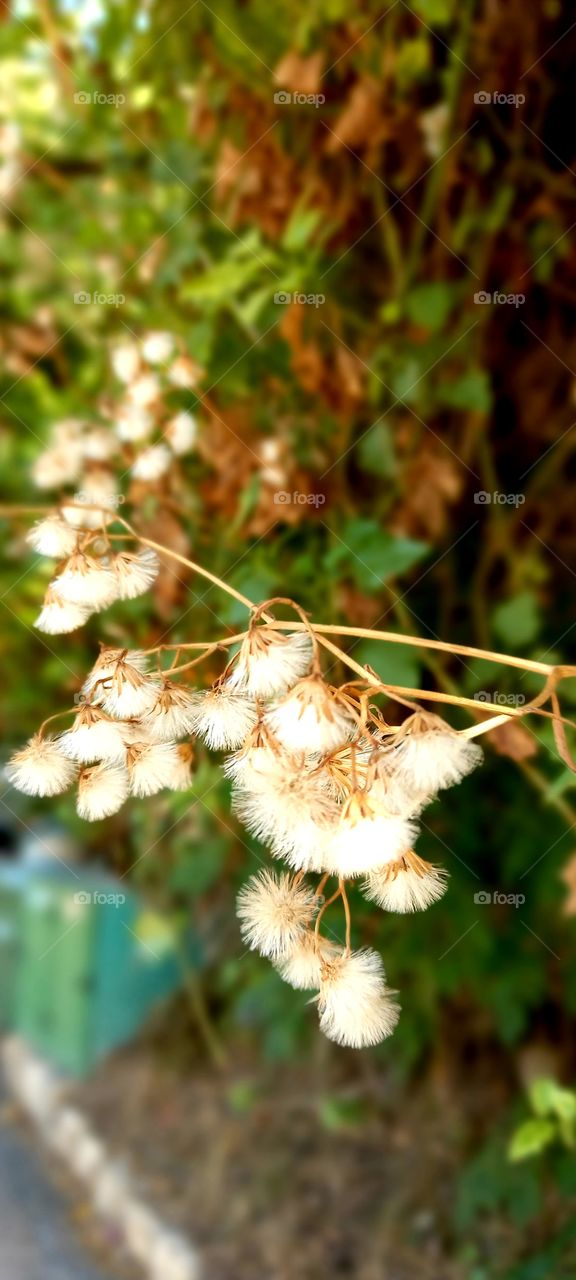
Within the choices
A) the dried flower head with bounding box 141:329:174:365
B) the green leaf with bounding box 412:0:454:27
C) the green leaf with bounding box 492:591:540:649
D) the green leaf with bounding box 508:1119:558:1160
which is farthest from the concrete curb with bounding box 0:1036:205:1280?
the green leaf with bounding box 412:0:454:27

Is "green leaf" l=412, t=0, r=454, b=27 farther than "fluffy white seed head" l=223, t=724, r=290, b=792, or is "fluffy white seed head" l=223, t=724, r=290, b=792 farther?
"green leaf" l=412, t=0, r=454, b=27

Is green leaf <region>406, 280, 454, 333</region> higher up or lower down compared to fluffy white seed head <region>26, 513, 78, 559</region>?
higher up

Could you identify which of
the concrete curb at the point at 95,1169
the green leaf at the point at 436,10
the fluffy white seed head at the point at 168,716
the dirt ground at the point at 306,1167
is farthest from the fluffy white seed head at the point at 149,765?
the concrete curb at the point at 95,1169

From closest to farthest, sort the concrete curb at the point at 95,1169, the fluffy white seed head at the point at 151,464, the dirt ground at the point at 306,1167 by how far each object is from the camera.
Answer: the fluffy white seed head at the point at 151,464 < the dirt ground at the point at 306,1167 < the concrete curb at the point at 95,1169

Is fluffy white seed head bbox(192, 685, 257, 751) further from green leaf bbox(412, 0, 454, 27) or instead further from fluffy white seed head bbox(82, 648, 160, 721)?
green leaf bbox(412, 0, 454, 27)

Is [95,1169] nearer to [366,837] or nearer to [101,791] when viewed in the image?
[101,791]

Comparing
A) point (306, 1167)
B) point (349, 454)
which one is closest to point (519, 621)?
point (349, 454)

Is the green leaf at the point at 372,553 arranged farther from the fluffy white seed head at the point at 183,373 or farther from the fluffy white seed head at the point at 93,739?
the fluffy white seed head at the point at 93,739

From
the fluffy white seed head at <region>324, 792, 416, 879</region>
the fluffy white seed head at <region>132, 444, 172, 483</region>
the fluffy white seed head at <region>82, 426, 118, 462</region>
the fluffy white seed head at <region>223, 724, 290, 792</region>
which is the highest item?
the fluffy white seed head at <region>82, 426, 118, 462</region>
